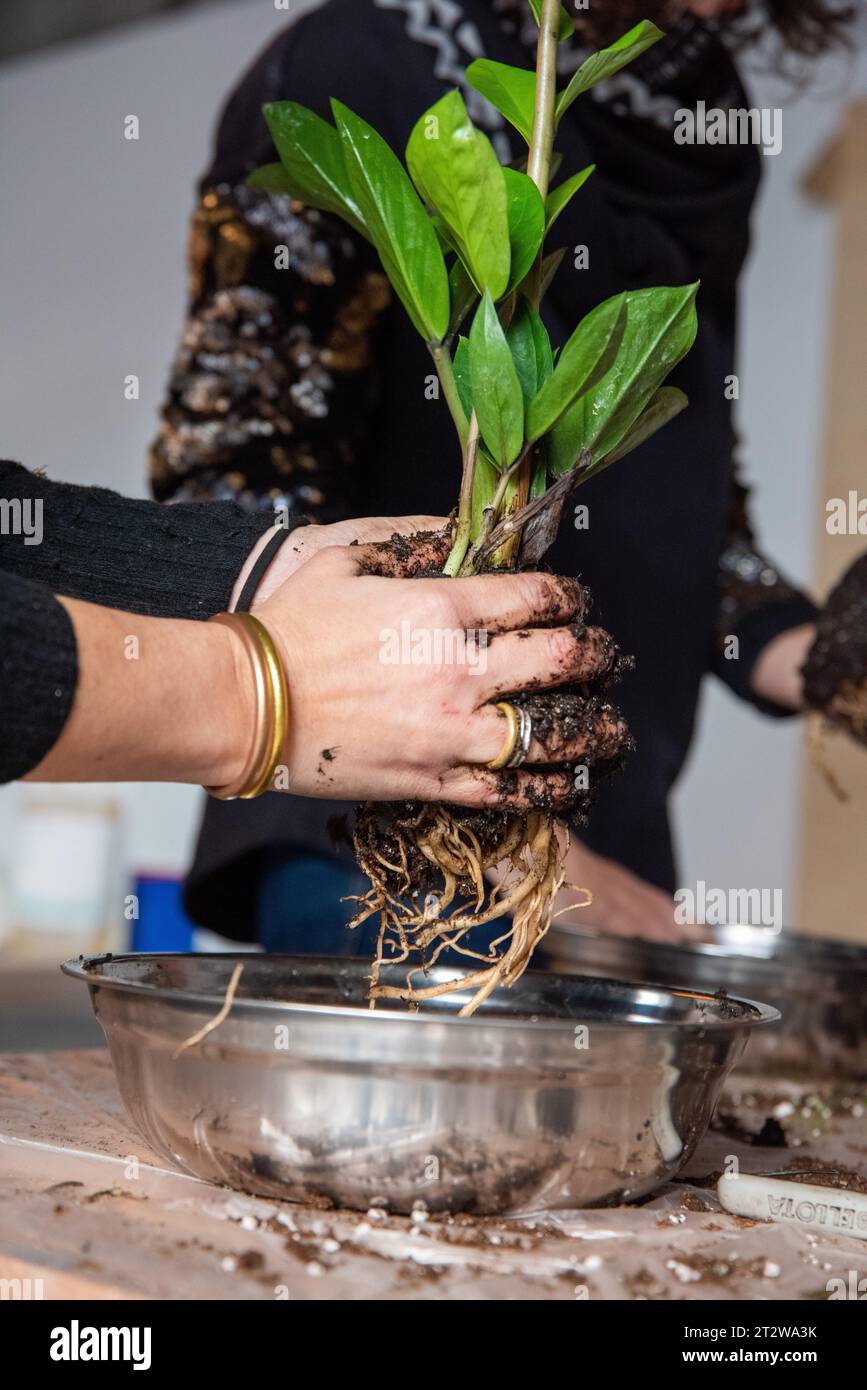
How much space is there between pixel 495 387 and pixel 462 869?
0.22 metres

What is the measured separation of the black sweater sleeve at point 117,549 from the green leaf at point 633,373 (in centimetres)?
20

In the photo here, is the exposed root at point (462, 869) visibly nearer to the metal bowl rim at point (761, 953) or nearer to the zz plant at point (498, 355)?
the zz plant at point (498, 355)

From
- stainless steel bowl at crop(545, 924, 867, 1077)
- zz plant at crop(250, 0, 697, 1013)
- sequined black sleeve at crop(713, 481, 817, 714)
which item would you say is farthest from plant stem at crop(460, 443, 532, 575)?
sequined black sleeve at crop(713, 481, 817, 714)

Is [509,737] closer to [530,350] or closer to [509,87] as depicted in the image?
[530,350]

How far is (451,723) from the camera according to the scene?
0.54 meters

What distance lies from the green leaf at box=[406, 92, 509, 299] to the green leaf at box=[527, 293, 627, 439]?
4 cm

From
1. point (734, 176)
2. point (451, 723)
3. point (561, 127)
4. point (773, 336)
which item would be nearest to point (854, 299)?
point (773, 336)

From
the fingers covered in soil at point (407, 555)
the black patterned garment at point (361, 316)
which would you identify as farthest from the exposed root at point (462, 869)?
the black patterned garment at point (361, 316)

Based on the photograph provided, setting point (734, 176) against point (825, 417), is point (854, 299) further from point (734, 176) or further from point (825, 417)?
point (734, 176)

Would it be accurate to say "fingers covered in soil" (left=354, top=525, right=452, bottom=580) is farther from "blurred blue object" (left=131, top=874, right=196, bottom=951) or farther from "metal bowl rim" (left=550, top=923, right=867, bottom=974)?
"blurred blue object" (left=131, top=874, right=196, bottom=951)

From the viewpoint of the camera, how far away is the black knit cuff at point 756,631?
139 centimetres

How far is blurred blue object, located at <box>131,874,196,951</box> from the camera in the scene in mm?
2129
